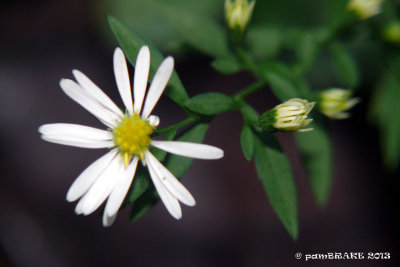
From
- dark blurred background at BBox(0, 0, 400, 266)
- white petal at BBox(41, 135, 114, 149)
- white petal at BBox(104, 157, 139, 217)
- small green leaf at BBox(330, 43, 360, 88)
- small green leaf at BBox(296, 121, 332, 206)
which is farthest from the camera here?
dark blurred background at BBox(0, 0, 400, 266)

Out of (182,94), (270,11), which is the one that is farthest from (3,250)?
(270,11)

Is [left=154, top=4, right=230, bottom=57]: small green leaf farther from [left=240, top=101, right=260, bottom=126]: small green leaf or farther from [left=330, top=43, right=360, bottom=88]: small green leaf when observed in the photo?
[left=330, top=43, right=360, bottom=88]: small green leaf

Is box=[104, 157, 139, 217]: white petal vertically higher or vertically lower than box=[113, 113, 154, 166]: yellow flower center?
lower

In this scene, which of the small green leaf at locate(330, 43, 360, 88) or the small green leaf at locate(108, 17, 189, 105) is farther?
the small green leaf at locate(330, 43, 360, 88)

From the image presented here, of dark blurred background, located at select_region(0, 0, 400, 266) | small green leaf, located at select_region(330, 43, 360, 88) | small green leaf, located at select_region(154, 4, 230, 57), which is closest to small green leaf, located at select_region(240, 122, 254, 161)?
small green leaf, located at select_region(154, 4, 230, 57)

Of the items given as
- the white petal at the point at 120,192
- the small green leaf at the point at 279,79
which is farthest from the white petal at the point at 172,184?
the small green leaf at the point at 279,79

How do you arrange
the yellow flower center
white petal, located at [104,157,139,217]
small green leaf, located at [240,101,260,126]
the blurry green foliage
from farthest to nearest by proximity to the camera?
small green leaf, located at [240,101,260,126] < the blurry green foliage < the yellow flower center < white petal, located at [104,157,139,217]

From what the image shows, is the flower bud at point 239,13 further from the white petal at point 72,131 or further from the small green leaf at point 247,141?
the white petal at point 72,131

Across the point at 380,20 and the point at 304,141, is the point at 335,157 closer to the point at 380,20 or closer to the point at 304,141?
the point at 380,20
